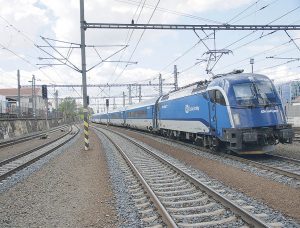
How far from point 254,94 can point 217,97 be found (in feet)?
5.01

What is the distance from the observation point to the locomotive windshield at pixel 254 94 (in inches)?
580

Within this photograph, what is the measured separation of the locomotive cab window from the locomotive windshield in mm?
644

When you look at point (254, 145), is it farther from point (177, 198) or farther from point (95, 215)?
point (95, 215)

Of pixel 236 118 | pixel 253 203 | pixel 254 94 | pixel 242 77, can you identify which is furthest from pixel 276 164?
Answer: pixel 253 203

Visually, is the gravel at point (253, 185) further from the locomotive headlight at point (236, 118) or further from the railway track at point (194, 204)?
the locomotive headlight at point (236, 118)

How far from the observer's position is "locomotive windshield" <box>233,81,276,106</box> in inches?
580

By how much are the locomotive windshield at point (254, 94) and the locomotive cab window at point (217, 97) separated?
0.64 meters

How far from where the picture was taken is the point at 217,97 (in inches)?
622

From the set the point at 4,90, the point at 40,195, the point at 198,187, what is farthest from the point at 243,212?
the point at 4,90

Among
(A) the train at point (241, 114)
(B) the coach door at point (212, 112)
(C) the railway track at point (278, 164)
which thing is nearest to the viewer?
(C) the railway track at point (278, 164)

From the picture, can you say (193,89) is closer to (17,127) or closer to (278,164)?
(278,164)

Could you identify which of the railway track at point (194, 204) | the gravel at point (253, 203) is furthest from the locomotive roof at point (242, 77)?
the railway track at point (194, 204)

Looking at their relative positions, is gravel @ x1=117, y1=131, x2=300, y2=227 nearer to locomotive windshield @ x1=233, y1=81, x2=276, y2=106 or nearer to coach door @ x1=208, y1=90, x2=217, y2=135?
locomotive windshield @ x1=233, y1=81, x2=276, y2=106

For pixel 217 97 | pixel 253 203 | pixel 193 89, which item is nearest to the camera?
pixel 253 203
